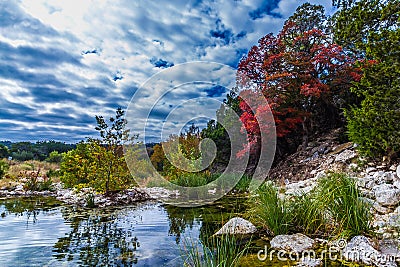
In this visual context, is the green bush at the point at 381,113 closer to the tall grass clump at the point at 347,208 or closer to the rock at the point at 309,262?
the tall grass clump at the point at 347,208

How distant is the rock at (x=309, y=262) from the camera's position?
2225 millimetres

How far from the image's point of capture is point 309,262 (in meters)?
2.26

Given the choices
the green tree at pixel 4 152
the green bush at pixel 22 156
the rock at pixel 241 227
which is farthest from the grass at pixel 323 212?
the green tree at pixel 4 152

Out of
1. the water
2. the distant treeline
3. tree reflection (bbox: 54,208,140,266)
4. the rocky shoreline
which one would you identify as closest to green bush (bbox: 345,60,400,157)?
the water

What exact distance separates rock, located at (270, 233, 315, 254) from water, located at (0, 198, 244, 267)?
0.57 meters

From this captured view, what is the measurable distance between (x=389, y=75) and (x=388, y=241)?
3305 mm

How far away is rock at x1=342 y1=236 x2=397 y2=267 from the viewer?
7.08 feet

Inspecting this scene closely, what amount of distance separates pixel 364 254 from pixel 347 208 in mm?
496

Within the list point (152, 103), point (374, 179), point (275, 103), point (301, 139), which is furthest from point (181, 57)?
point (301, 139)

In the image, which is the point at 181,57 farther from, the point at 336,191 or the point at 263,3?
the point at 336,191

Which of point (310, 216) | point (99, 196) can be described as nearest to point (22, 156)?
point (99, 196)

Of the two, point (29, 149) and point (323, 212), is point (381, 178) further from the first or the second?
point (29, 149)

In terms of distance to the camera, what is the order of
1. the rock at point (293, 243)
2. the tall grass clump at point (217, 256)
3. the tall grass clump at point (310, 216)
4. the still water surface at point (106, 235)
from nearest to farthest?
the tall grass clump at point (217, 256)
the still water surface at point (106, 235)
the rock at point (293, 243)
the tall grass clump at point (310, 216)

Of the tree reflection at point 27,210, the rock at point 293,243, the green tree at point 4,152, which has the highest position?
the green tree at point 4,152
